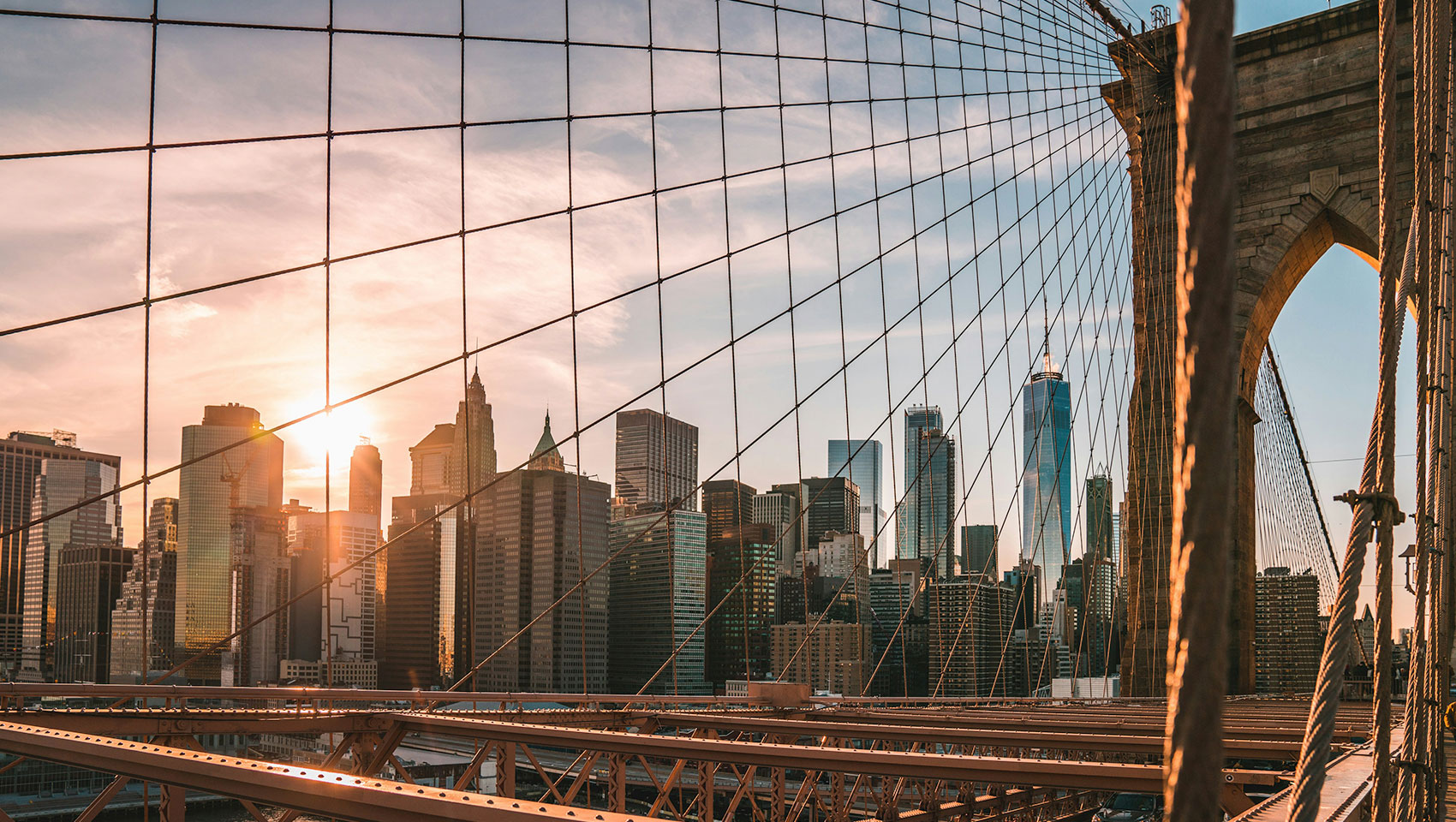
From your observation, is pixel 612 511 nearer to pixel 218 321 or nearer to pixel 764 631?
pixel 764 631

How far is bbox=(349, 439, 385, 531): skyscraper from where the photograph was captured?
772 centimetres

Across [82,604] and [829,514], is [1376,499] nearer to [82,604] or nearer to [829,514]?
[82,604]

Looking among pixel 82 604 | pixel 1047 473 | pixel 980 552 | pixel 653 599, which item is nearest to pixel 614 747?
pixel 82 604

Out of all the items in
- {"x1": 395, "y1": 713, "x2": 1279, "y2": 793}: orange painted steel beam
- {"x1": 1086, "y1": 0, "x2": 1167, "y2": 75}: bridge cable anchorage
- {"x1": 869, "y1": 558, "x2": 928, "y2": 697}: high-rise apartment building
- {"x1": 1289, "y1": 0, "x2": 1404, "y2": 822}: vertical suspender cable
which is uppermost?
{"x1": 1086, "y1": 0, "x2": 1167, "y2": 75}: bridge cable anchorage

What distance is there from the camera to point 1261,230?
12.4 metres

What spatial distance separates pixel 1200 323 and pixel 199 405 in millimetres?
6741

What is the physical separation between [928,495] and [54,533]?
174 feet

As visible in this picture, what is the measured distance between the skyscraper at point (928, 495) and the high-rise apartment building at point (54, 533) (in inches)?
271

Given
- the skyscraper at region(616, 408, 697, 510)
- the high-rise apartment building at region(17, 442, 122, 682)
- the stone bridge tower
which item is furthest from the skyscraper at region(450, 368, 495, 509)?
the stone bridge tower

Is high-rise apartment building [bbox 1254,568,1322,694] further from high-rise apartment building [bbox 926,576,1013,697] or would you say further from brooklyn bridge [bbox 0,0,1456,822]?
high-rise apartment building [bbox 926,576,1013,697]

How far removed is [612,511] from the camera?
12.8 meters

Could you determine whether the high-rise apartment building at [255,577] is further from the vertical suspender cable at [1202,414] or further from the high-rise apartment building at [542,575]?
the vertical suspender cable at [1202,414]

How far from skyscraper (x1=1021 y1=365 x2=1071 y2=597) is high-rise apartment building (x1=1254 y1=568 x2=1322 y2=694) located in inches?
96.8

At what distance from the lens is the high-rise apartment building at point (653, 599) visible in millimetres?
13828
